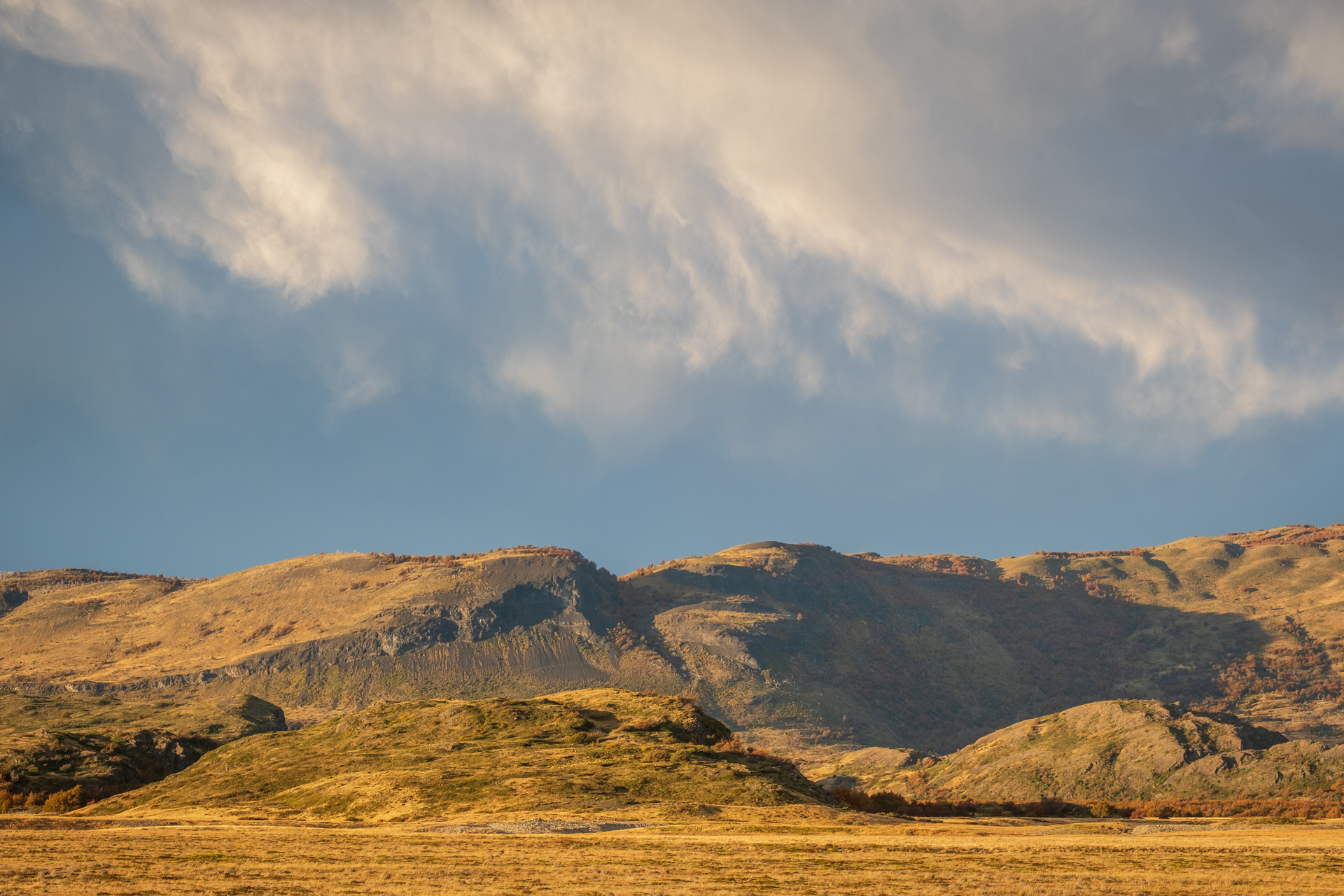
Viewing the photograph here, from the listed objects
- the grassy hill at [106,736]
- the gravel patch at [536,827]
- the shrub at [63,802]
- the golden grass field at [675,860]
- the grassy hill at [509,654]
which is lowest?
the shrub at [63,802]

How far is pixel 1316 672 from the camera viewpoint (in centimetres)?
17950

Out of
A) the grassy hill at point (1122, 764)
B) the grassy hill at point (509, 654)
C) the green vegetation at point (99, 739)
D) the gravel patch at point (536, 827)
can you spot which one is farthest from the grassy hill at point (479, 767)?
the grassy hill at point (509, 654)

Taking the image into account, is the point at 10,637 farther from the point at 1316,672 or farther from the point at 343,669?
the point at 1316,672

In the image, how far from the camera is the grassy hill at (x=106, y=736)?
61.7 m

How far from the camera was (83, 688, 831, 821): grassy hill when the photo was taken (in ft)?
151

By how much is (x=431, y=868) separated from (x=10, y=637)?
18773 cm

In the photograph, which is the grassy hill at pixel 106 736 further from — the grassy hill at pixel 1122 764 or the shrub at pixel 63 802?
the grassy hill at pixel 1122 764

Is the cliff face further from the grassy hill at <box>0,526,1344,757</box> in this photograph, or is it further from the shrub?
the shrub

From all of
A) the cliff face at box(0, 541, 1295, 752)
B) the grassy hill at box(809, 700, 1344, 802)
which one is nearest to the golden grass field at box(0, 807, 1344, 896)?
the grassy hill at box(809, 700, 1344, 802)

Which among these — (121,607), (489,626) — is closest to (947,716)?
(489,626)

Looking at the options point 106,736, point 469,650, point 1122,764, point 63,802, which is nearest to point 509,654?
point 469,650

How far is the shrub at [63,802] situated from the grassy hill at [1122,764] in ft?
242

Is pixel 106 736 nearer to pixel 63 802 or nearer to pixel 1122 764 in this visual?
pixel 63 802

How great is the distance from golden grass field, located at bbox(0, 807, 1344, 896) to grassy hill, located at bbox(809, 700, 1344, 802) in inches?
1845
